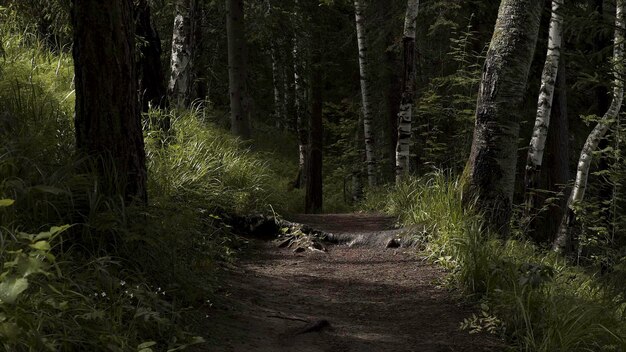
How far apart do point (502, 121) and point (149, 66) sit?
468 cm

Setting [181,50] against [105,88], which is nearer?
[105,88]

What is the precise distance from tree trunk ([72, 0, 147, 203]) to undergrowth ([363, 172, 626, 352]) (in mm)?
3002

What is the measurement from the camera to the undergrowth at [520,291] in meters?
4.42

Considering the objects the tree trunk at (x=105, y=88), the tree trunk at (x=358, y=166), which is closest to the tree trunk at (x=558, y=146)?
the tree trunk at (x=358, y=166)

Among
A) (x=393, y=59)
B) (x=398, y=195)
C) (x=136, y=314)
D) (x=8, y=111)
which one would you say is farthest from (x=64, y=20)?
(x=393, y=59)

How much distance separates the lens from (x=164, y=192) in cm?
606

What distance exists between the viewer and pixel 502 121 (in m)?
6.86

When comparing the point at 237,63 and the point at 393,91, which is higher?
the point at 237,63

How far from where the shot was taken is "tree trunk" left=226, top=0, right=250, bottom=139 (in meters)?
12.1

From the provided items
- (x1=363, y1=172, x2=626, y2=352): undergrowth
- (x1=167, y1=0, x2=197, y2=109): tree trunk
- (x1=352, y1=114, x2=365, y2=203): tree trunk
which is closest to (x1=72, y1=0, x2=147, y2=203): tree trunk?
(x1=363, y1=172, x2=626, y2=352): undergrowth

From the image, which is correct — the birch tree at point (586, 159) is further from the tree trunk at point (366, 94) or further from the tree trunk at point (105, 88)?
the tree trunk at point (105, 88)

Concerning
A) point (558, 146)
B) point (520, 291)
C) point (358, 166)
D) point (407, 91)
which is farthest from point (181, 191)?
point (358, 166)

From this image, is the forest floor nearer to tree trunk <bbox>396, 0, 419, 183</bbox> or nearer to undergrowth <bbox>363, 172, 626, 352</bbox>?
undergrowth <bbox>363, 172, 626, 352</bbox>

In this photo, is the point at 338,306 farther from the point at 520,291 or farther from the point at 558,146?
the point at 558,146
